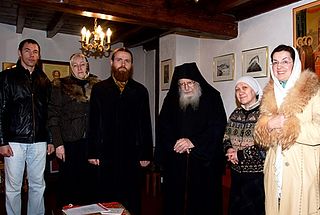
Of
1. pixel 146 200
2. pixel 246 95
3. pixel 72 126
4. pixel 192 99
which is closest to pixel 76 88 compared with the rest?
pixel 72 126

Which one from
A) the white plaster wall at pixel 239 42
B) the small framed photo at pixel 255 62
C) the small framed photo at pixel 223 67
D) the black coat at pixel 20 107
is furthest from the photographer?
the small framed photo at pixel 223 67

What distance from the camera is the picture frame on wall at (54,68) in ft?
19.0

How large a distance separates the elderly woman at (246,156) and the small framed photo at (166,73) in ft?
8.76

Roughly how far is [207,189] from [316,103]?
1406 millimetres

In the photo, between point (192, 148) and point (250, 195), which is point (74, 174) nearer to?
point (192, 148)

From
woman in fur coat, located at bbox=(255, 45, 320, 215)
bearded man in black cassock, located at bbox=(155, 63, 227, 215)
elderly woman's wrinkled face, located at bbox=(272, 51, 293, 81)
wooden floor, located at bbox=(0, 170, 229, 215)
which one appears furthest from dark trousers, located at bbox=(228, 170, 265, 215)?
wooden floor, located at bbox=(0, 170, 229, 215)

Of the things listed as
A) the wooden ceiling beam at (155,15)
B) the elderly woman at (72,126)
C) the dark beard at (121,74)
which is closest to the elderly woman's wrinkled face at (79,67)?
the elderly woman at (72,126)

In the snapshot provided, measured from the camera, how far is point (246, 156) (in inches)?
97.7

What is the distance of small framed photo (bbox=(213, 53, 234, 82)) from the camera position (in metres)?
4.41

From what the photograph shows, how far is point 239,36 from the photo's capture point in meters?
4.26

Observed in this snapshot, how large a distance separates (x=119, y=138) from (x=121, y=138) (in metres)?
0.02

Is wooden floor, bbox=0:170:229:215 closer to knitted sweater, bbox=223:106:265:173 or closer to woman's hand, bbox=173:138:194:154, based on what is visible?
woman's hand, bbox=173:138:194:154

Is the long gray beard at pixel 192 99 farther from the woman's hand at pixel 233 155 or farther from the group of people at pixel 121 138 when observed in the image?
the woman's hand at pixel 233 155

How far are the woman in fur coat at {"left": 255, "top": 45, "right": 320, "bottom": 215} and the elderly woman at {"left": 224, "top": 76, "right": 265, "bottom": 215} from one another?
224mm
